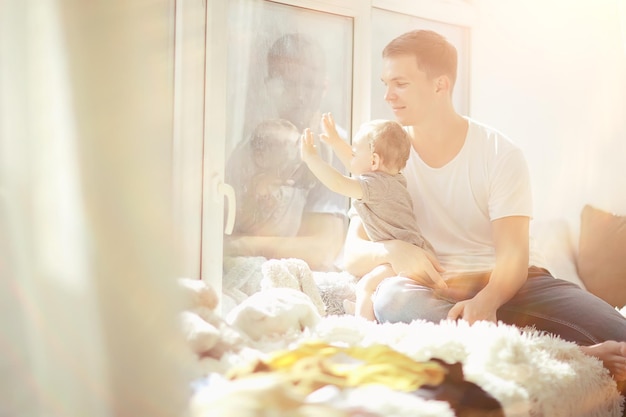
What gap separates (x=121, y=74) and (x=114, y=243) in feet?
0.48

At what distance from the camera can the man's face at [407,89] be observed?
125 cm

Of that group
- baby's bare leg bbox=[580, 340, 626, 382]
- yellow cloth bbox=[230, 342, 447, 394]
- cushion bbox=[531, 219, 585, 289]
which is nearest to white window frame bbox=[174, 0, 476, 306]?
yellow cloth bbox=[230, 342, 447, 394]

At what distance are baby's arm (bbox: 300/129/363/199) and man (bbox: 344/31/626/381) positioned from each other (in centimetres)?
12

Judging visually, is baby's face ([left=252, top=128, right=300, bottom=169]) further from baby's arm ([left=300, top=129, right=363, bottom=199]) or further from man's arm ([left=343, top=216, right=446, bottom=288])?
man's arm ([left=343, top=216, right=446, bottom=288])

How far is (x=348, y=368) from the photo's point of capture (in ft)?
2.46

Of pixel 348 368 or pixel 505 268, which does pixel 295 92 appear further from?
pixel 348 368

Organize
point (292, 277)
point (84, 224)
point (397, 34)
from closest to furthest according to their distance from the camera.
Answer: point (84, 224), point (292, 277), point (397, 34)

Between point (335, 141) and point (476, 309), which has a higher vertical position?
point (335, 141)

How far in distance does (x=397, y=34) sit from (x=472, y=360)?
76 centimetres

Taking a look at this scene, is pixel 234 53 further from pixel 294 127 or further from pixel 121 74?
pixel 121 74

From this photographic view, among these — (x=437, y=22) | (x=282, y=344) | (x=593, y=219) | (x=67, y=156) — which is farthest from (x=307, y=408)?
(x=593, y=219)

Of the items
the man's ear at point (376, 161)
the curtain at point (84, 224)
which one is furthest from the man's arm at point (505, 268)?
the curtain at point (84, 224)

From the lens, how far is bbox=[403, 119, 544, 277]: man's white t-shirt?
1220mm

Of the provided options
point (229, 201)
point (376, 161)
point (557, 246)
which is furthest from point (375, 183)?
point (557, 246)
